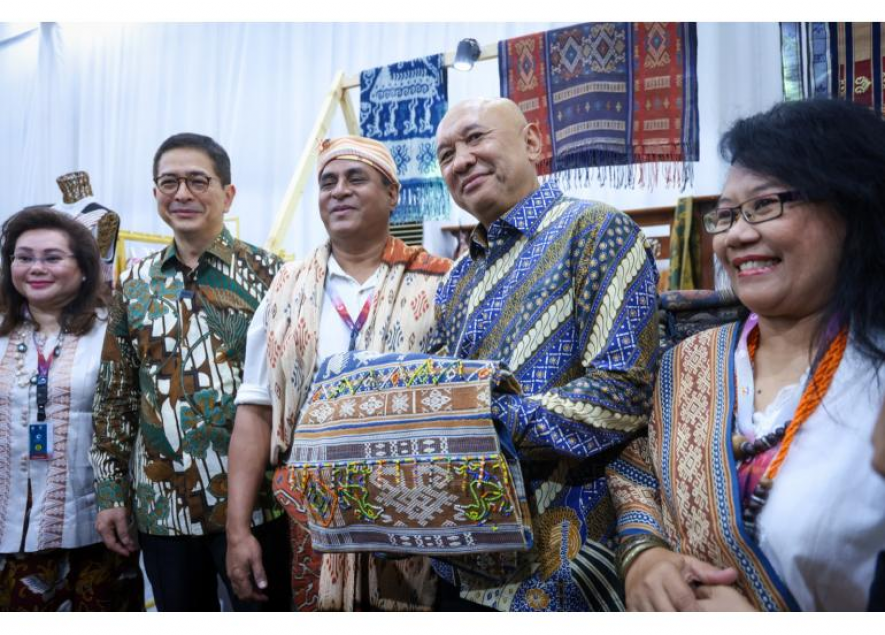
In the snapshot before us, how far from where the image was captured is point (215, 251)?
1.74 metres

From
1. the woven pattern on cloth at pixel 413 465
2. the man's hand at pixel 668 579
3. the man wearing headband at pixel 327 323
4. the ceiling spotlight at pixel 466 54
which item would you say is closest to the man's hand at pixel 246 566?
the man wearing headband at pixel 327 323

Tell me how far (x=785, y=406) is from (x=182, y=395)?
1.38m

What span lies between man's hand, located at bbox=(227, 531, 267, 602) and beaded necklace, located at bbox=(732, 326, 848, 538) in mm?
1112

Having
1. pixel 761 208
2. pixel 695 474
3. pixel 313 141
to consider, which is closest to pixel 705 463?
pixel 695 474

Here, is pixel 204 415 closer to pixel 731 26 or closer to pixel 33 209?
pixel 33 209

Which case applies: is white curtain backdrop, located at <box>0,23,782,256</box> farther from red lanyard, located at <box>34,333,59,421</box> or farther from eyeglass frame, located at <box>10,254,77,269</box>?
red lanyard, located at <box>34,333,59,421</box>

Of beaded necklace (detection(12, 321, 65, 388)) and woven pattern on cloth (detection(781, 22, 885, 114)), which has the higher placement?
woven pattern on cloth (detection(781, 22, 885, 114))

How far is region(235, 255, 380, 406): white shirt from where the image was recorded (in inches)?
60.0

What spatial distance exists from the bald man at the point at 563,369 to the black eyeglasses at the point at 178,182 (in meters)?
0.92

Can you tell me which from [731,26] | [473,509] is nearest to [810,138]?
[473,509]

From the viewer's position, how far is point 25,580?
5.65 feet

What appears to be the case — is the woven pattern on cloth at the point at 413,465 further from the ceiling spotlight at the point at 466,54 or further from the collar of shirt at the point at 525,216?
the ceiling spotlight at the point at 466,54

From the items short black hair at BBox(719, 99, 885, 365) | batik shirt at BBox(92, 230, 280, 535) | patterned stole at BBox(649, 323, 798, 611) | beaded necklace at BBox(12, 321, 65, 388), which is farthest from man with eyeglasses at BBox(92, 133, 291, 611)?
short black hair at BBox(719, 99, 885, 365)

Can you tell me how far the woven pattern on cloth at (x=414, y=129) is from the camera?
106 inches
